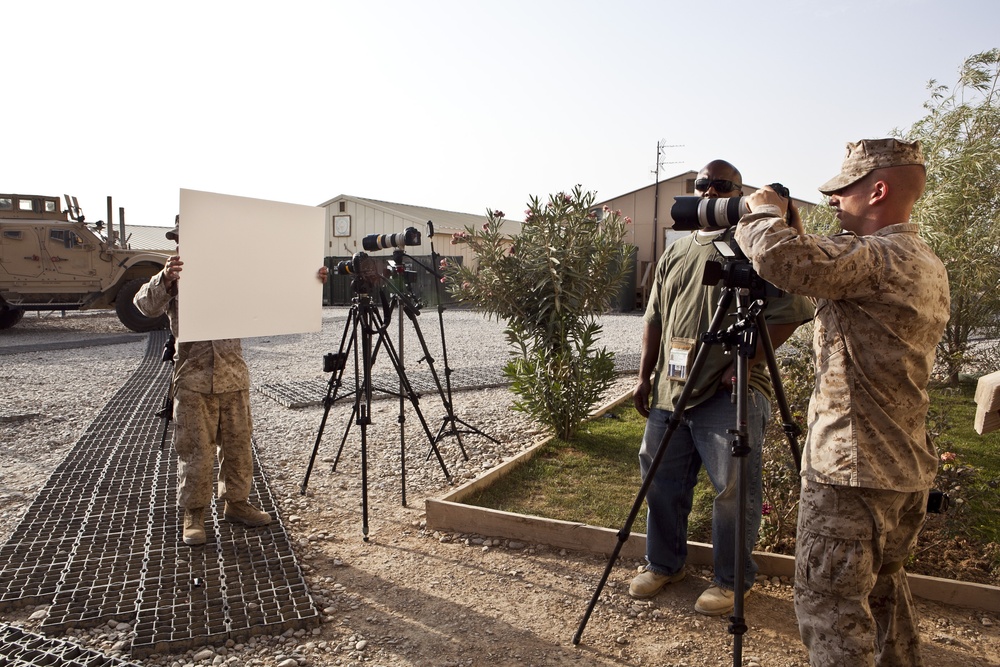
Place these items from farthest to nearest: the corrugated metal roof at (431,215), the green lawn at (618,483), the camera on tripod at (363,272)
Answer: the corrugated metal roof at (431,215), the camera on tripod at (363,272), the green lawn at (618,483)

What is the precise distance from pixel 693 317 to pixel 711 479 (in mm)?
729

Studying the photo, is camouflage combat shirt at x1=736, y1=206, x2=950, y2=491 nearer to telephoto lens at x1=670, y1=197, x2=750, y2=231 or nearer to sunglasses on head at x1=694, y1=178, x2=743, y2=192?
telephoto lens at x1=670, y1=197, x2=750, y2=231

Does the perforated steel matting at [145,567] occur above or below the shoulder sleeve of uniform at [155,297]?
below

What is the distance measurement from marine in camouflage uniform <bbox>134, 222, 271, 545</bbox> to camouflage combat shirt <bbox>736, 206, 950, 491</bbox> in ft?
10.00

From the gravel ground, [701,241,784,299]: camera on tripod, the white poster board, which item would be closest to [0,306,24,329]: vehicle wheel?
the gravel ground

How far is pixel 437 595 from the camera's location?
3.45 metres

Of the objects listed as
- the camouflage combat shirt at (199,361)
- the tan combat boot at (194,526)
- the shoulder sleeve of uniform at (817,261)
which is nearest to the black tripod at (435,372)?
the camouflage combat shirt at (199,361)

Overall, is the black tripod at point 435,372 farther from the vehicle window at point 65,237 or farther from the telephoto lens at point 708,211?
Result: the vehicle window at point 65,237

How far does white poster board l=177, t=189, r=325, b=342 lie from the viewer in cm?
361

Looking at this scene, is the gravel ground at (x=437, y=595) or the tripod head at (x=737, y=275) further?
the gravel ground at (x=437, y=595)

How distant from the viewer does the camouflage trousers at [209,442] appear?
394 cm

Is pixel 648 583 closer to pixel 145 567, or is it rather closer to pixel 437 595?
pixel 437 595

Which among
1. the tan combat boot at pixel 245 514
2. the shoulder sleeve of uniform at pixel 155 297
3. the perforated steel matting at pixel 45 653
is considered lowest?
the perforated steel matting at pixel 45 653

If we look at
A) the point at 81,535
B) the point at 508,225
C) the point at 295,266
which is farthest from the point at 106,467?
the point at 508,225
